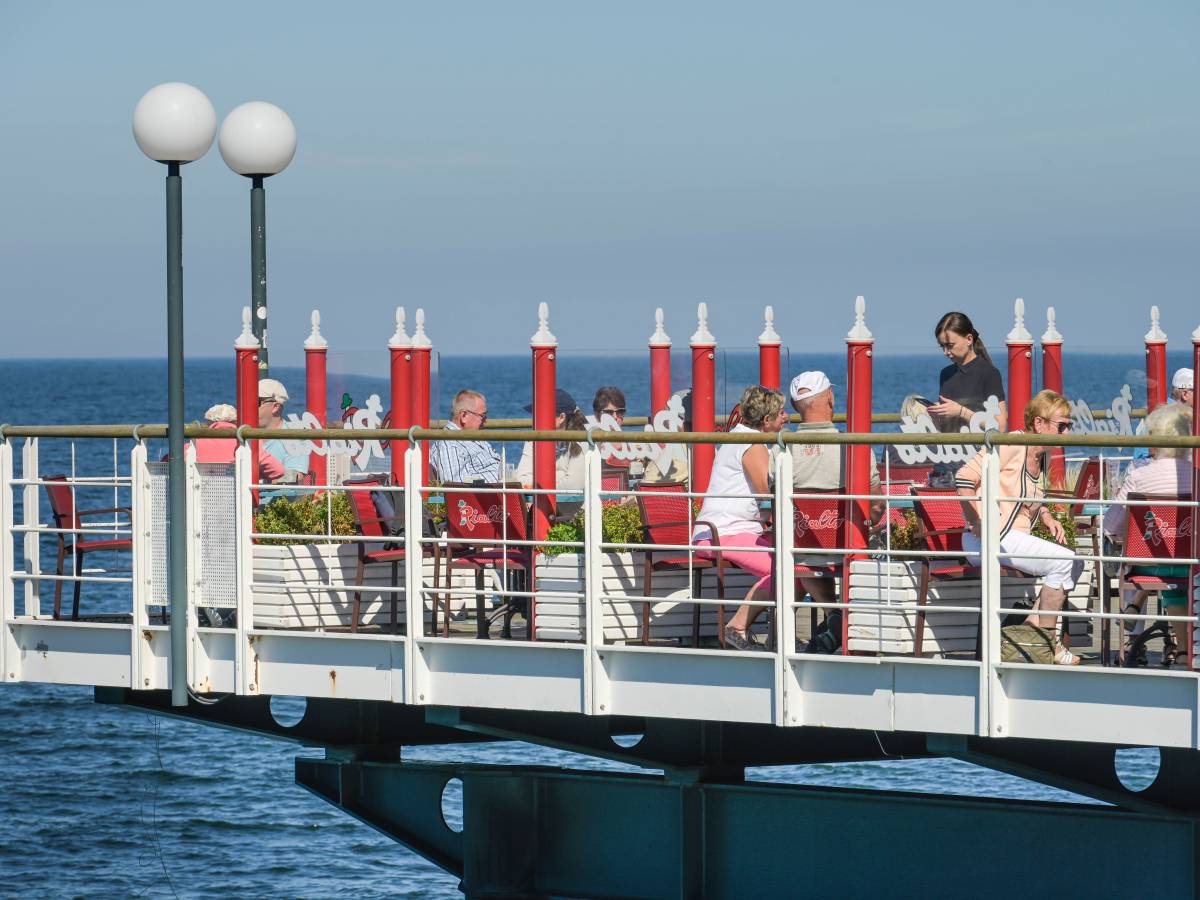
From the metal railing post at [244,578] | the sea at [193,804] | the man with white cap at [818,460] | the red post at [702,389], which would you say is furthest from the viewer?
the sea at [193,804]

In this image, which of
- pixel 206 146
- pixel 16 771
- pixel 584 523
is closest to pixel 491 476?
pixel 584 523

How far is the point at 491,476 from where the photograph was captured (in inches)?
459

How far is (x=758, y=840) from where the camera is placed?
37.8ft

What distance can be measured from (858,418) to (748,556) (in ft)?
2.96

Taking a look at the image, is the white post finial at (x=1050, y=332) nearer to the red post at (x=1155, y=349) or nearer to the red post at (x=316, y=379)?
the red post at (x=1155, y=349)

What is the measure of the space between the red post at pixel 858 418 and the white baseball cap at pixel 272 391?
3659 millimetres

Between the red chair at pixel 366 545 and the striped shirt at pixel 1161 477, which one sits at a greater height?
the striped shirt at pixel 1161 477

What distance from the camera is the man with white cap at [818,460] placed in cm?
1007

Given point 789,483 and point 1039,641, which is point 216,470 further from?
point 1039,641

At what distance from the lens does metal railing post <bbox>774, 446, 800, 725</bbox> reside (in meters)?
9.52

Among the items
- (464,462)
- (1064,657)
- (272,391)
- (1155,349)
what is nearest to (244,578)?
(464,462)

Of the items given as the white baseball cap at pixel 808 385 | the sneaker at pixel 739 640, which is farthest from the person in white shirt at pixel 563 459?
the white baseball cap at pixel 808 385

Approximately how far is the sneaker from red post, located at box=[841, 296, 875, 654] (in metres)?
0.50

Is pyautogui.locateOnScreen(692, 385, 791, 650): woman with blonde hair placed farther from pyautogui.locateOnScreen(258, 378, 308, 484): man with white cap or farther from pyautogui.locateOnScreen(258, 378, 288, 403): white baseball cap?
pyautogui.locateOnScreen(258, 378, 288, 403): white baseball cap
